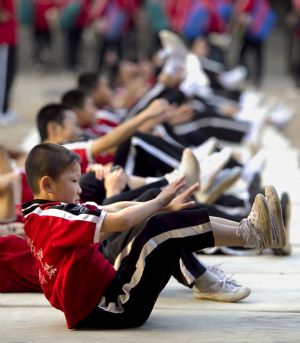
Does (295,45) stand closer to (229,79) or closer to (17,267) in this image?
(229,79)

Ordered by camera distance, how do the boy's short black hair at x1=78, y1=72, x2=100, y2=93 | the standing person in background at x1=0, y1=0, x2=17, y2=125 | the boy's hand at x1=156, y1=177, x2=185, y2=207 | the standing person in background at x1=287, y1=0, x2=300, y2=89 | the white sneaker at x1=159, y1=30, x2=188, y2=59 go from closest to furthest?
the boy's hand at x1=156, y1=177, x2=185, y2=207 → the boy's short black hair at x1=78, y1=72, x2=100, y2=93 → the white sneaker at x1=159, y1=30, x2=188, y2=59 → the standing person in background at x1=0, y1=0, x2=17, y2=125 → the standing person in background at x1=287, y1=0, x2=300, y2=89

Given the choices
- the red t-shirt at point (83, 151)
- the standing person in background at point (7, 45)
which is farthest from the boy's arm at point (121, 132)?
the standing person in background at point (7, 45)

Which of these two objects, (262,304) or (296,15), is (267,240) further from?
(296,15)

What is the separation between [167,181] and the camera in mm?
5445

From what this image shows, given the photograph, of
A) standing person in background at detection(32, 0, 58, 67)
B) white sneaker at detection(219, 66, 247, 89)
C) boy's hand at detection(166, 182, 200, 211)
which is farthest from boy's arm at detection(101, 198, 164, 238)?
standing person in background at detection(32, 0, 58, 67)

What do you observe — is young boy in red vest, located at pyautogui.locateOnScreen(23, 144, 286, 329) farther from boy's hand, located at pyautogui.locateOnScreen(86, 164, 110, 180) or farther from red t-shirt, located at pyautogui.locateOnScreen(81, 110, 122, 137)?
red t-shirt, located at pyautogui.locateOnScreen(81, 110, 122, 137)

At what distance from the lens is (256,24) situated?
624 inches

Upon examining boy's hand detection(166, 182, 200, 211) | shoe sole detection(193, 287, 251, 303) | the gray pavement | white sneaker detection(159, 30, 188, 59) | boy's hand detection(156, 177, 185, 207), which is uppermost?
white sneaker detection(159, 30, 188, 59)

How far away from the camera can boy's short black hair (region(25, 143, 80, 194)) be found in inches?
167

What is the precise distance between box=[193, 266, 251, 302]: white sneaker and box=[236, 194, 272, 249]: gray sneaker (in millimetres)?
448

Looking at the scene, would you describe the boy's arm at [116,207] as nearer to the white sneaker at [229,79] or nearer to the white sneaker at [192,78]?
the white sneaker at [192,78]

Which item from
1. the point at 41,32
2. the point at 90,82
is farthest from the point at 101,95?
the point at 41,32

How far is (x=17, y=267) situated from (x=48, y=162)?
0.81 m

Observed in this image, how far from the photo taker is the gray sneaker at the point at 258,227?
4316 mm
